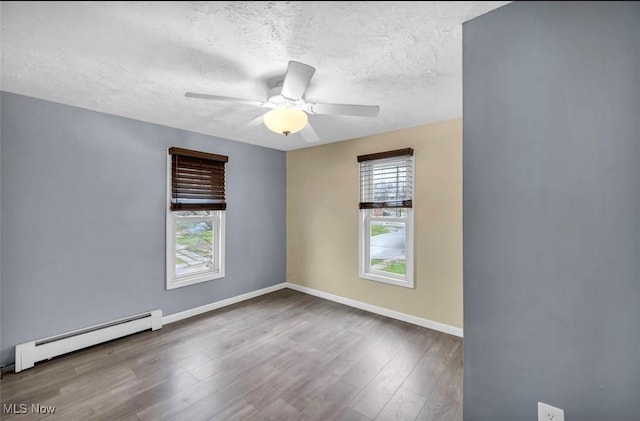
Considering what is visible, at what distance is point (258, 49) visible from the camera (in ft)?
5.25

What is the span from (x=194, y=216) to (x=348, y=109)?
248 cm

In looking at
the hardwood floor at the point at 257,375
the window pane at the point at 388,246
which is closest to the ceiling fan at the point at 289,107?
the window pane at the point at 388,246

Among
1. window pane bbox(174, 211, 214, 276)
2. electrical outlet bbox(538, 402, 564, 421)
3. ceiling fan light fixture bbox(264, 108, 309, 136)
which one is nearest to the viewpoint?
electrical outlet bbox(538, 402, 564, 421)

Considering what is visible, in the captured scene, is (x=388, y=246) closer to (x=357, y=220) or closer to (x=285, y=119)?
(x=357, y=220)

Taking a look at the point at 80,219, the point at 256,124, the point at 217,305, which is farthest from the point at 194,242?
the point at 256,124

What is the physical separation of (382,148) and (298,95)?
74.0 inches

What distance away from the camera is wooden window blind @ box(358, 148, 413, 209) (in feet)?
10.7

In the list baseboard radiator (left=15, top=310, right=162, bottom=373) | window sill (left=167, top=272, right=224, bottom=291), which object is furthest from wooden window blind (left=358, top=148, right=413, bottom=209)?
baseboard radiator (left=15, top=310, right=162, bottom=373)

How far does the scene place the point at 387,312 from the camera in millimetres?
3412

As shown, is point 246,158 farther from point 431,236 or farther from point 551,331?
point 551,331

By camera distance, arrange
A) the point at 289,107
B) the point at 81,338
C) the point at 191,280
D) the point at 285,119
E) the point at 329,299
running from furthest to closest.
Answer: the point at 329,299 → the point at 191,280 → the point at 81,338 → the point at 289,107 → the point at 285,119

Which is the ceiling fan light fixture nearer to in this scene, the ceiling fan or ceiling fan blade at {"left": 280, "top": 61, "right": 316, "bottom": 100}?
the ceiling fan

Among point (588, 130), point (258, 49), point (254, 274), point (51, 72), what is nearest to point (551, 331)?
point (588, 130)

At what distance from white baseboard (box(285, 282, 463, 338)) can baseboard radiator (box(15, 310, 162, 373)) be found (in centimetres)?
206
